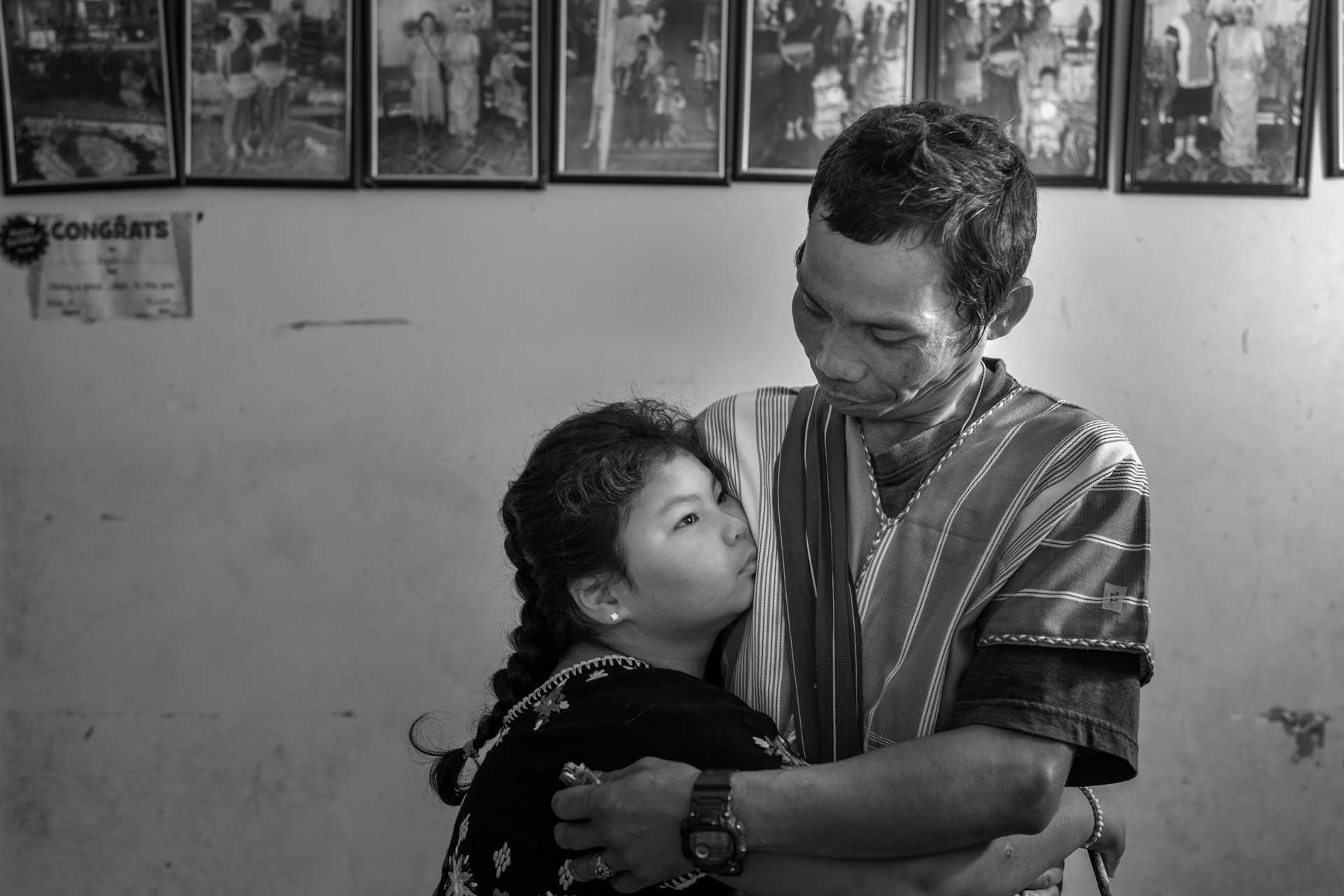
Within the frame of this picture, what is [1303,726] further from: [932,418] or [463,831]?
[463,831]

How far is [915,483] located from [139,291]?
2185 millimetres

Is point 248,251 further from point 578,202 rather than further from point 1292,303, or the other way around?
point 1292,303

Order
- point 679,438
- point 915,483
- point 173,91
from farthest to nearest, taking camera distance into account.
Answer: point 173,91 → point 679,438 → point 915,483

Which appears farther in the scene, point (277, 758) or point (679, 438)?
point (277, 758)

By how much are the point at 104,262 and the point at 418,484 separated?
948 millimetres

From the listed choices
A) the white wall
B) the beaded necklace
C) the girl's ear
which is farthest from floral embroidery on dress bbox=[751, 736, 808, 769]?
the white wall

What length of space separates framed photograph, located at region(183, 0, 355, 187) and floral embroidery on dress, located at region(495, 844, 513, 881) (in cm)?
187

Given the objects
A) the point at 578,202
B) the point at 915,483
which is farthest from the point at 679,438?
the point at 578,202

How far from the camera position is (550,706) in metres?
1.72

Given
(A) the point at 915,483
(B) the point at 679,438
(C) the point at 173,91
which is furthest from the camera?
(C) the point at 173,91

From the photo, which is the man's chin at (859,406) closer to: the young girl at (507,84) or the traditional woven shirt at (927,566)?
the traditional woven shirt at (927,566)

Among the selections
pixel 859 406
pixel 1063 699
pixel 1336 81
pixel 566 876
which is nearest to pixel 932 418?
pixel 859 406

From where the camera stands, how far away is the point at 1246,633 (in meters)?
3.17

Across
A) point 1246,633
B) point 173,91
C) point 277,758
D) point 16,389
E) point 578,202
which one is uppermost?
point 173,91
